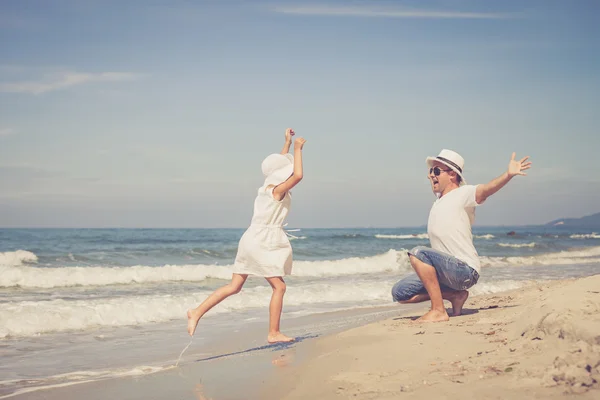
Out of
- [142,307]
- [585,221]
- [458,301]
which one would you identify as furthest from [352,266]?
[585,221]

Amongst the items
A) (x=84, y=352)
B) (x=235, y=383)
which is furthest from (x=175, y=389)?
(x=84, y=352)

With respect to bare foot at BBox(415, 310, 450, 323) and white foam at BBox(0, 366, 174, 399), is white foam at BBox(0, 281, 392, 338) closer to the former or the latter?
white foam at BBox(0, 366, 174, 399)

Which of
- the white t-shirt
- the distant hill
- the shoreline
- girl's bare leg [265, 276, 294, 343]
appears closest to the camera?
the shoreline

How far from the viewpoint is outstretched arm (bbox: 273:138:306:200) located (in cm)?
548

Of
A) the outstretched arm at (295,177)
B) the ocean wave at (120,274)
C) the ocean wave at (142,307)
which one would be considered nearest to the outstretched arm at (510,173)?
the outstretched arm at (295,177)

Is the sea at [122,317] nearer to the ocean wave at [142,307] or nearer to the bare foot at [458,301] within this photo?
the ocean wave at [142,307]

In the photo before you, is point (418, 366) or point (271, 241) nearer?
point (418, 366)

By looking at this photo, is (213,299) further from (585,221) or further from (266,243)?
(585,221)

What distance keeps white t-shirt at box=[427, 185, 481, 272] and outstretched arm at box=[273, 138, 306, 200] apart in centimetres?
138

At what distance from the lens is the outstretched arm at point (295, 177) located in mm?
5484

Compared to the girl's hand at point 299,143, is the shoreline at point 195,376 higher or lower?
lower

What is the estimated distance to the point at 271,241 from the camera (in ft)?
18.4

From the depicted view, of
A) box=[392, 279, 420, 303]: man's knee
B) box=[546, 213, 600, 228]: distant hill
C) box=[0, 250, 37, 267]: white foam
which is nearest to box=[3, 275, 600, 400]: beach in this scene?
box=[392, 279, 420, 303]: man's knee

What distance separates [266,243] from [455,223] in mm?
1793
